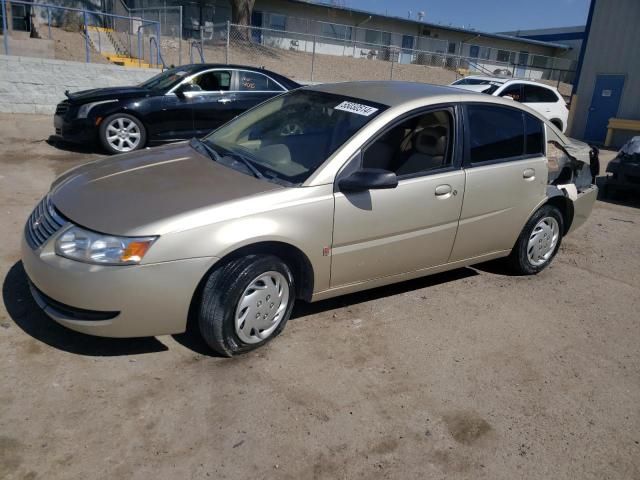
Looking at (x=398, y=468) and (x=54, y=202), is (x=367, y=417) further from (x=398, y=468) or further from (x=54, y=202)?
(x=54, y=202)

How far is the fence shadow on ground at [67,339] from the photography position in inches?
130

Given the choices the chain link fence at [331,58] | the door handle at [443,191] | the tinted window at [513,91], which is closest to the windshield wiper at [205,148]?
the door handle at [443,191]

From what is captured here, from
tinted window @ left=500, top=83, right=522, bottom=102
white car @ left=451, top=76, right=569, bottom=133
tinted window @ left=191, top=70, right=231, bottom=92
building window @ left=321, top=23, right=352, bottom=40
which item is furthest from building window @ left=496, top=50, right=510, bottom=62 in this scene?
tinted window @ left=191, top=70, right=231, bottom=92

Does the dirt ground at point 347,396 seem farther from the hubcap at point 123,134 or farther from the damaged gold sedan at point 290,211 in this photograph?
the hubcap at point 123,134

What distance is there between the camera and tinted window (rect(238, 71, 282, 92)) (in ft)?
30.9

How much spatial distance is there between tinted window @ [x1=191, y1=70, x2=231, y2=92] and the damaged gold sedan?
4913mm

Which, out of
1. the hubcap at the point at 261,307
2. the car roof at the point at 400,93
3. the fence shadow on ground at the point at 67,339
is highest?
the car roof at the point at 400,93

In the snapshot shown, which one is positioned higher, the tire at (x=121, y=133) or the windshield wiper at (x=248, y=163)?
the windshield wiper at (x=248, y=163)

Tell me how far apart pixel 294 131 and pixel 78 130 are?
5.75 metres

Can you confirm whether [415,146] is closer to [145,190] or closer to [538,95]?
[145,190]

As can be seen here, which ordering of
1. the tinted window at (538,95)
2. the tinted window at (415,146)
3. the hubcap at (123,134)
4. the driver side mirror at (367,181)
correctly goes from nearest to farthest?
the driver side mirror at (367,181) → the tinted window at (415,146) → the hubcap at (123,134) → the tinted window at (538,95)

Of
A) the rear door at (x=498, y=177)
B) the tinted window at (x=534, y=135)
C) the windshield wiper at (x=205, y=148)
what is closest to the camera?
the windshield wiper at (x=205, y=148)

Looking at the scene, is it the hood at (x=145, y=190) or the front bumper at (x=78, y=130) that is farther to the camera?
the front bumper at (x=78, y=130)

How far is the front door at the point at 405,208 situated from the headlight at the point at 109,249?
1224mm
